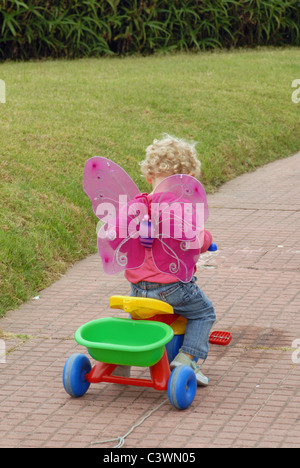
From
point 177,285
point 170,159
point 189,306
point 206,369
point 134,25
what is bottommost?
point 206,369

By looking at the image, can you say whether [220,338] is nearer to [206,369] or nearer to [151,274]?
[206,369]

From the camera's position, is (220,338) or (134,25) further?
(134,25)

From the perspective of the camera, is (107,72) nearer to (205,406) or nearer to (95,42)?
(95,42)

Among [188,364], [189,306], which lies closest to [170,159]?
[189,306]

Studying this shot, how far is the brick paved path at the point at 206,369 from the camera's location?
388 cm

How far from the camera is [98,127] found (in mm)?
9562

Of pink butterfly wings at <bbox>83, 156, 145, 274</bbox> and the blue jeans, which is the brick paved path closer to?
the blue jeans

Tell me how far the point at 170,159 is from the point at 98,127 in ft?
17.8

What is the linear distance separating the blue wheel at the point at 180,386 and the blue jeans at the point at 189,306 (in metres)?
0.28

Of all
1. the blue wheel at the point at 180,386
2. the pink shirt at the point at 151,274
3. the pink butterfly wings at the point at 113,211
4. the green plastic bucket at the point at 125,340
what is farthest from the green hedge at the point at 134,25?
the blue wheel at the point at 180,386

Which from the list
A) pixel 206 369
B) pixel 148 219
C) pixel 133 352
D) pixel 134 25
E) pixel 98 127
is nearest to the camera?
pixel 133 352

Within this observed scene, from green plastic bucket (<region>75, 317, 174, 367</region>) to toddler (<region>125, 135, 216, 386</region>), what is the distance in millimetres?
195

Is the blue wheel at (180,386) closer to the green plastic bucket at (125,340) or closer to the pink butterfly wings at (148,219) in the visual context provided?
the green plastic bucket at (125,340)

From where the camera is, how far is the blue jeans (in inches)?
168
